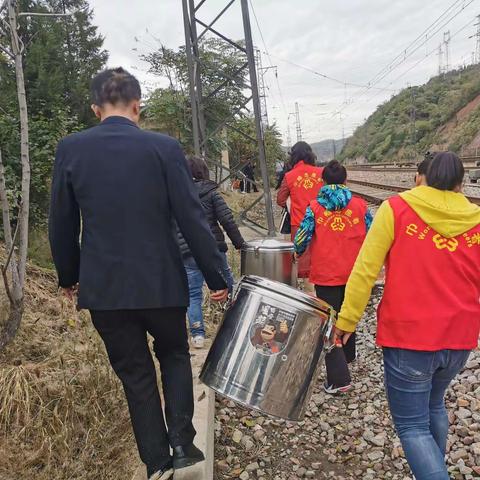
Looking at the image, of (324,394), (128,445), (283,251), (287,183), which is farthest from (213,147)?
(128,445)

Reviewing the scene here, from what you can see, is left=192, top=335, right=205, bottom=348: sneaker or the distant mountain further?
A: the distant mountain

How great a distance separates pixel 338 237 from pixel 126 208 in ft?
6.44

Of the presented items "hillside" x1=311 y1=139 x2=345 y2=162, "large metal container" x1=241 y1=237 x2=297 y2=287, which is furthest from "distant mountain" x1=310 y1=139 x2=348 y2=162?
"large metal container" x1=241 y1=237 x2=297 y2=287

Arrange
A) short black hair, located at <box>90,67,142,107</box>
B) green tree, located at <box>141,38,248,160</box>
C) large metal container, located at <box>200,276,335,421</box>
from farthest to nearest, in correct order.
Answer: green tree, located at <box>141,38,248,160</box> → large metal container, located at <box>200,276,335,421</box> → short black hair, located at <box>90,67,142,107</box>

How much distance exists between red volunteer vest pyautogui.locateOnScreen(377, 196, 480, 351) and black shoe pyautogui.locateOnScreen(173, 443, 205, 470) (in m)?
1.10

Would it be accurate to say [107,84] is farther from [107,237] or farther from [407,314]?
[407,314]

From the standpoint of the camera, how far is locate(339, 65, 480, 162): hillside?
51875 millimetres

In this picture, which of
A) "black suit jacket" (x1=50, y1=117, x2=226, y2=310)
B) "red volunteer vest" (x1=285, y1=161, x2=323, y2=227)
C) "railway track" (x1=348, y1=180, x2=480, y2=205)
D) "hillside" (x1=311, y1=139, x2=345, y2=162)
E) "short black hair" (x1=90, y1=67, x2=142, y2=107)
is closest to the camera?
"black suit jacket" (x1=50, y1=117, x2=226, y2=310)

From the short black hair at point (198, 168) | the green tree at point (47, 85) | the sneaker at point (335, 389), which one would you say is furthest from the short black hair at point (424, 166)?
the green tree at point (47, 85)

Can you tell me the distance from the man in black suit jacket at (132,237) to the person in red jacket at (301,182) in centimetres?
307

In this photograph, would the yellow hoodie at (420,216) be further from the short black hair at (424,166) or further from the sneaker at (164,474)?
the sneaker at (164,474)

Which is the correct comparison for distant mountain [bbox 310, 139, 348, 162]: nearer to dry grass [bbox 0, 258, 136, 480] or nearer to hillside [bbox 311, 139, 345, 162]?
hillside [bbox 311, 139, 345, 162]

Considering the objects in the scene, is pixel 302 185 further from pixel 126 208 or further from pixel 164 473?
pixel 164 473

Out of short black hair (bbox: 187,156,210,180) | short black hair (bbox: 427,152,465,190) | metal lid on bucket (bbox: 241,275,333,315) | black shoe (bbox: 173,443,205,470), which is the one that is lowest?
black shoe (bbox: 173,443,205,470)
